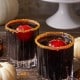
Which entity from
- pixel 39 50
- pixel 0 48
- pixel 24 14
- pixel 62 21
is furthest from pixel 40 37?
pixel 24 14

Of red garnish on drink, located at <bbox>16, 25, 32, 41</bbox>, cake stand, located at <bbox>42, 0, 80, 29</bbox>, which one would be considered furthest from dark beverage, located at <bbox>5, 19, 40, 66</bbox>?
cake stand, located at <bbox>42, 0, 80, 29</bbox>

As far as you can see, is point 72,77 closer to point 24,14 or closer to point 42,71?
point 42,71

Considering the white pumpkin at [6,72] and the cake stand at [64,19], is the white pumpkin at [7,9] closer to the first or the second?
the cake stand at [64,19]

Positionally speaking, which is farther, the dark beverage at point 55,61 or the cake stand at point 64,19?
the cake stand at point 64,19

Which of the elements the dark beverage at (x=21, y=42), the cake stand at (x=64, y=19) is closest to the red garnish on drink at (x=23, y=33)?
the dark beverage at (x=21, y=42)

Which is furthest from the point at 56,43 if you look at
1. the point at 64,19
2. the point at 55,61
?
the point at 64,19
